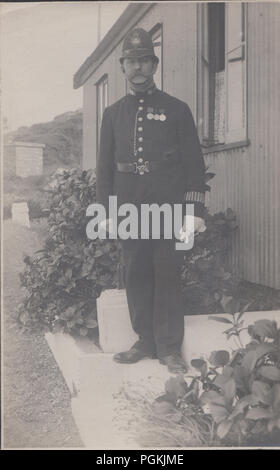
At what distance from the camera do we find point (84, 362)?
2.52 metres

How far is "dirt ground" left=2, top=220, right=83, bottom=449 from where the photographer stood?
7.46ft

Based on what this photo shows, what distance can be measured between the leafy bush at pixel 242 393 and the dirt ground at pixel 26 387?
0.53m

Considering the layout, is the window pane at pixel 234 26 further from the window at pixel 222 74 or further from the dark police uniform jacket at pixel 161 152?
the dark police uniform jacket at pixel 161 152

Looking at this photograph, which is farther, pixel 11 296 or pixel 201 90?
pixel 201 90

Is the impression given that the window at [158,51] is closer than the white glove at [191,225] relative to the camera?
No

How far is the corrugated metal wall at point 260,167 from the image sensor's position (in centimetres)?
270

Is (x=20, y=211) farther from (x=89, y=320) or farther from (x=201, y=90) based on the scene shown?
(x=201, y=90)

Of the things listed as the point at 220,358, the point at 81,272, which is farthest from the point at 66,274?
the point at 220,358

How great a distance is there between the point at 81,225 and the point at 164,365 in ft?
3.55

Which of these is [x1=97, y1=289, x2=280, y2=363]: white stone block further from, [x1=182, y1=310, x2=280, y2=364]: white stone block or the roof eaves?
the roof eaves

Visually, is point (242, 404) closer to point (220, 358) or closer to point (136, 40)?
point (220, 358)

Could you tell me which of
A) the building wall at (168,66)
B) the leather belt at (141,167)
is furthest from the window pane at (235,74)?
the leather belt at (141,167)

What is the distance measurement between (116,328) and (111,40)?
4.40 feet
